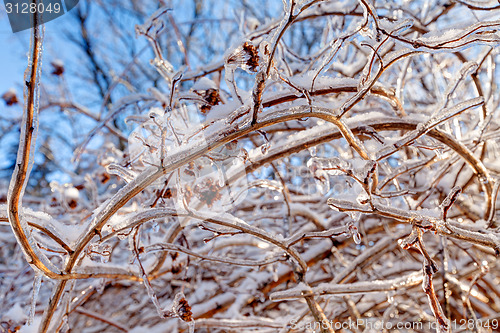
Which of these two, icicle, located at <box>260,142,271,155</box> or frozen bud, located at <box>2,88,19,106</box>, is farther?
frozen bud, located at <box>2,88,19,106</box>

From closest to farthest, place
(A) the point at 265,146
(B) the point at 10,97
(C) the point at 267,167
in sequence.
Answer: (A) the point at 265,146 → (C) the point at 267,167 → (B) the point at 10,97

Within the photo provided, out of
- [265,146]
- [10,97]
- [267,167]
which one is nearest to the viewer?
[265,146]

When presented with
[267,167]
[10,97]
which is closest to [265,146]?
[267,167]

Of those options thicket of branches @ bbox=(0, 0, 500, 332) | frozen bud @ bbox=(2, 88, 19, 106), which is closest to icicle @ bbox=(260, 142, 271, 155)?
thicket of branches @ bbox=(0, 0, 500, 332)

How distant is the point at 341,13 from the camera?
1.37m

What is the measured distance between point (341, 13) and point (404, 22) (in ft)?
2.59

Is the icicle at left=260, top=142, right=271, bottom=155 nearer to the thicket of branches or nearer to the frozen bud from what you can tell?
the thicket of branches

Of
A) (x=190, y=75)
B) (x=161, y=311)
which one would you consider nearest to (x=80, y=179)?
(x=190, y=75)

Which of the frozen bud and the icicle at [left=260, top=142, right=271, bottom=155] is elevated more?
the frozen bud

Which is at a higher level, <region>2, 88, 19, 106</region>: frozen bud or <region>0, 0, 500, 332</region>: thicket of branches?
<region>2, 88, 19, 106</region>: frozen bud

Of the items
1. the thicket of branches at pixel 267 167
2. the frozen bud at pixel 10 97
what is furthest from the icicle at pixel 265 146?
the frozen bud at pixel 10 97

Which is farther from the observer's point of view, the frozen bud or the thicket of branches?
the frozen bud

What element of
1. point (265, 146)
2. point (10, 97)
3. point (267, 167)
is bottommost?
point (265, 146)

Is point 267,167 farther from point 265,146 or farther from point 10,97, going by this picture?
point 10,97
